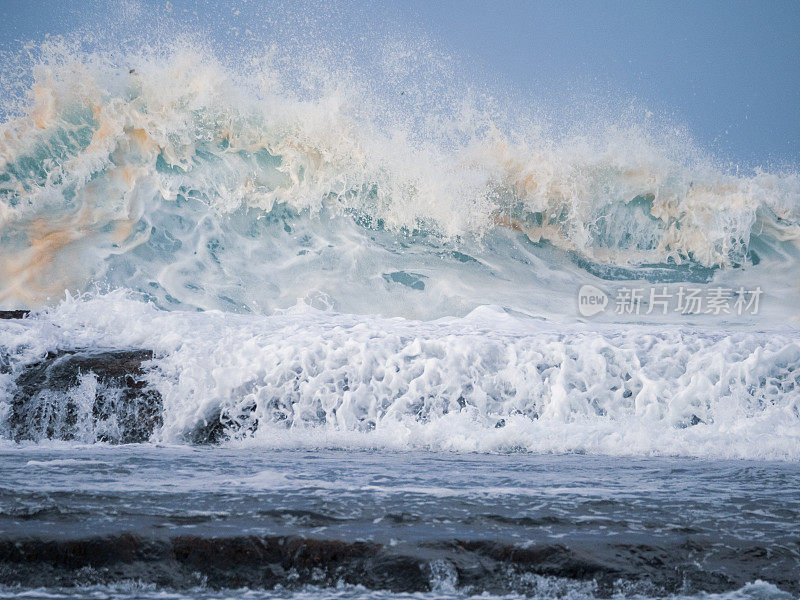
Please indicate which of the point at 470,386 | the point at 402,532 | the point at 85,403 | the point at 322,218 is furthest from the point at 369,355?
the point at 322,218

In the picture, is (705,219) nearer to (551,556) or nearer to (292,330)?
(292,330)

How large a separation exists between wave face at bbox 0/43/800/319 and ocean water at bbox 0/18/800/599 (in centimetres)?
3

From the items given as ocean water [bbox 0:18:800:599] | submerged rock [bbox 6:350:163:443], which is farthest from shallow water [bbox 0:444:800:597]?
submerged rock [bbox 6:350:163:443]

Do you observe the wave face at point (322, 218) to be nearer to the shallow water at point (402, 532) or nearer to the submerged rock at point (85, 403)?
the submerged rock at point (85, 403)

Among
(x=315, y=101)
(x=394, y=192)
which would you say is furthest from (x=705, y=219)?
(x=315, y=101)

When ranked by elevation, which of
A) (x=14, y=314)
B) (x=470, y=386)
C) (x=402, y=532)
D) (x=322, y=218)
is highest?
(x=322, y=218)

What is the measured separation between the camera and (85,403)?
3992mm

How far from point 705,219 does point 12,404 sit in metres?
7.77

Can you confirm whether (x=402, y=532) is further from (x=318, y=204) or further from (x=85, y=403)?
(x=318, y=204)

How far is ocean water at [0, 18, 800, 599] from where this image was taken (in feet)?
5.04

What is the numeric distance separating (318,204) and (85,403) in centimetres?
444

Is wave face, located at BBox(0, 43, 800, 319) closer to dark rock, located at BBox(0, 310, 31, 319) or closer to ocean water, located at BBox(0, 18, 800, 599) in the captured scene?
ocean water, located at BBox(0, 18, 800, 599)

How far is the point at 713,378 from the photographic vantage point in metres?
4.05

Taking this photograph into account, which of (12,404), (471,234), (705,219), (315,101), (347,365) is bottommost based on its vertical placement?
(12,404)
